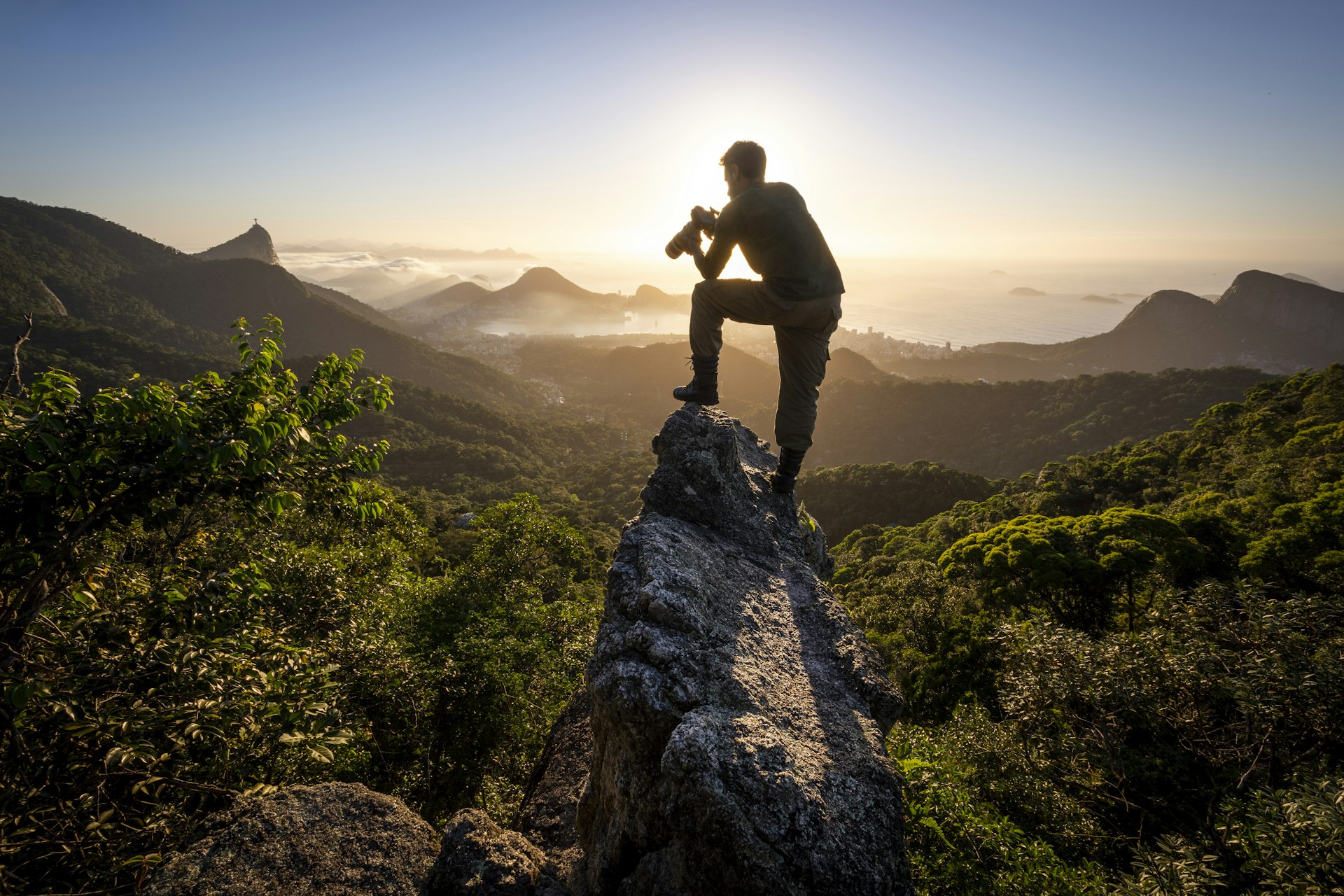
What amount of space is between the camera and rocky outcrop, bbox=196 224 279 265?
209 m

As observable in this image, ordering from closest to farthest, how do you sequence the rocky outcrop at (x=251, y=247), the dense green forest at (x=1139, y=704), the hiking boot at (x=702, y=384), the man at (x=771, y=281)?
the dense green forest at (x=1139, y=704) < the man at (x=771, y=281) < the hiking boot at (x=702, y=384) < the rocky outcrop at (x=251, y=247)

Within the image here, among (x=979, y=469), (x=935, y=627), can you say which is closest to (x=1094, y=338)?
(x=979, y=469)

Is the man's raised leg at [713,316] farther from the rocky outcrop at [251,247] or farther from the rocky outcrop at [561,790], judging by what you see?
the rocky outcrop at [251,247]

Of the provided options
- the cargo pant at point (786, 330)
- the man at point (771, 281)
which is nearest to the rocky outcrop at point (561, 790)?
the cargo pant at point (786, 330)

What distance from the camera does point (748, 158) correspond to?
182 inches

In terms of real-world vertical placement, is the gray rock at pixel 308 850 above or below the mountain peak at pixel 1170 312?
below

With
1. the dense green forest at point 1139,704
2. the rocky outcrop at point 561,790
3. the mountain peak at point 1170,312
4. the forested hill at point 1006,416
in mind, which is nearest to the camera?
the rocky outcrop at point 561,790

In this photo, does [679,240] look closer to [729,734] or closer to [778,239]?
[778,239]

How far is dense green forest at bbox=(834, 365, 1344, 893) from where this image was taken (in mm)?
4402

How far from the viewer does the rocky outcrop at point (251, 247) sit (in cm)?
16788

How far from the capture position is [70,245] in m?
111

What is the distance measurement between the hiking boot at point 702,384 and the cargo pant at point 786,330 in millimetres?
94

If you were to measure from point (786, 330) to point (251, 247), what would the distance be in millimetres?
228366

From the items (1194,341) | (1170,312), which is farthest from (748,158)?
(1170,312)
